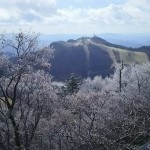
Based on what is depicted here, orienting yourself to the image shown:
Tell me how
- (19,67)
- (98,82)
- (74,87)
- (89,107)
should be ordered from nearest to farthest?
(19,67) < (89,107) < (74,87) < (98,82)

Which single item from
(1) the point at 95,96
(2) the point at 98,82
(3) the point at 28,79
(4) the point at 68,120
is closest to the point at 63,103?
(1) the point at 95,96

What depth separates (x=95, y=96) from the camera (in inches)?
1938

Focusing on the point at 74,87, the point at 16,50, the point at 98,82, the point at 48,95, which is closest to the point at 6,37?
the point at 16,50

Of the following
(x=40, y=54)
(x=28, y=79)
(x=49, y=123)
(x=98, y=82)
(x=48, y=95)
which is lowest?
(x=98, y=82)

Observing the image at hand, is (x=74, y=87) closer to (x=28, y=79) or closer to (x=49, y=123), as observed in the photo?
(x=49, y=123)

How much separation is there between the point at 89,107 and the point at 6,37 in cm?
1846

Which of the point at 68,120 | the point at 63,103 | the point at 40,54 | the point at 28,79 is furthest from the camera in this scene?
the point at 63,103

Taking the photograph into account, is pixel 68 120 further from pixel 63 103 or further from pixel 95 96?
pixel 63 103

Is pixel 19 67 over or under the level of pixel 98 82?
over

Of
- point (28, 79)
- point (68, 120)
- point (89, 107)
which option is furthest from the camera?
point (89, 107)

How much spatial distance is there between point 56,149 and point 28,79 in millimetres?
9203

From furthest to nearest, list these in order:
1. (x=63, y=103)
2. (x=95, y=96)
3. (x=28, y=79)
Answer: (x=63, y=103) < (x=95, y=96) < (x=28, y=79)

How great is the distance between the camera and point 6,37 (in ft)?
87.6

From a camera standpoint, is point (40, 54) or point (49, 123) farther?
point (49, 123)
